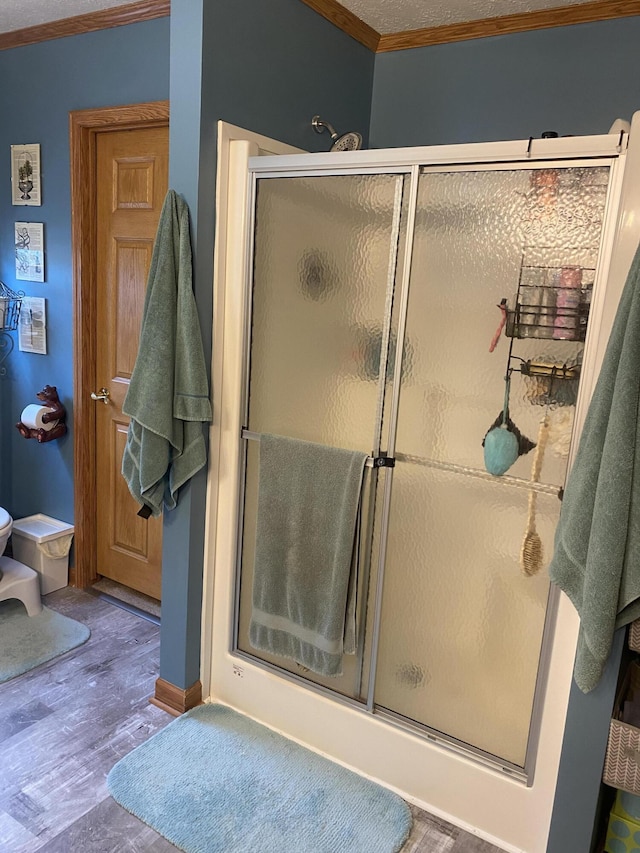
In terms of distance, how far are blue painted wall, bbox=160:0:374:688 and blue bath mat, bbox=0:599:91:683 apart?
60 centimetres

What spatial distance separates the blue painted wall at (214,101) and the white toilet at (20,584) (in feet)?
2.94

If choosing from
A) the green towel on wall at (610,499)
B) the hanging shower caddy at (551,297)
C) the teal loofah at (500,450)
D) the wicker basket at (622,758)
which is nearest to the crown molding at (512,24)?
the hanging shower caddy at (551,297)

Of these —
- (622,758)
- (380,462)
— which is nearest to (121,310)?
(380,462)

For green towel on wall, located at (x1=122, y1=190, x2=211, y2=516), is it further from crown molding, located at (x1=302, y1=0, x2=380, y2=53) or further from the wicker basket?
the wicker basket

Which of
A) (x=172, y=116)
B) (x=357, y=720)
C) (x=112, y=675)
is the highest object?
(x=172, y=116)

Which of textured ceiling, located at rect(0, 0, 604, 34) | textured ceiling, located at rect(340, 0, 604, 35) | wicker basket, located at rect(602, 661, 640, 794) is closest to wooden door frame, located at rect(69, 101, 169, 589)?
textured ceiling, located at rect(0, 0, 604, 34)

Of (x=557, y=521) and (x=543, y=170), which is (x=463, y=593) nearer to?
(x=557, y=521)

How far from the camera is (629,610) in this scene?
1.50 meters

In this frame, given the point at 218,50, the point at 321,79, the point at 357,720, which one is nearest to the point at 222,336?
the point at 218,50

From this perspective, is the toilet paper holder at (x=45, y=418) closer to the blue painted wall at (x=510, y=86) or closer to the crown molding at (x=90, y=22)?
the crown molding at (x=90, y=22)

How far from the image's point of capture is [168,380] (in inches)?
82.4

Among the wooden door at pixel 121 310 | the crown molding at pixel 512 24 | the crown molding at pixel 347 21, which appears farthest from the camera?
the wooden door at pixel 121 310

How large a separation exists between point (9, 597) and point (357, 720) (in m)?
1.66

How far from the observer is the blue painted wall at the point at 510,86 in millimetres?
2268
